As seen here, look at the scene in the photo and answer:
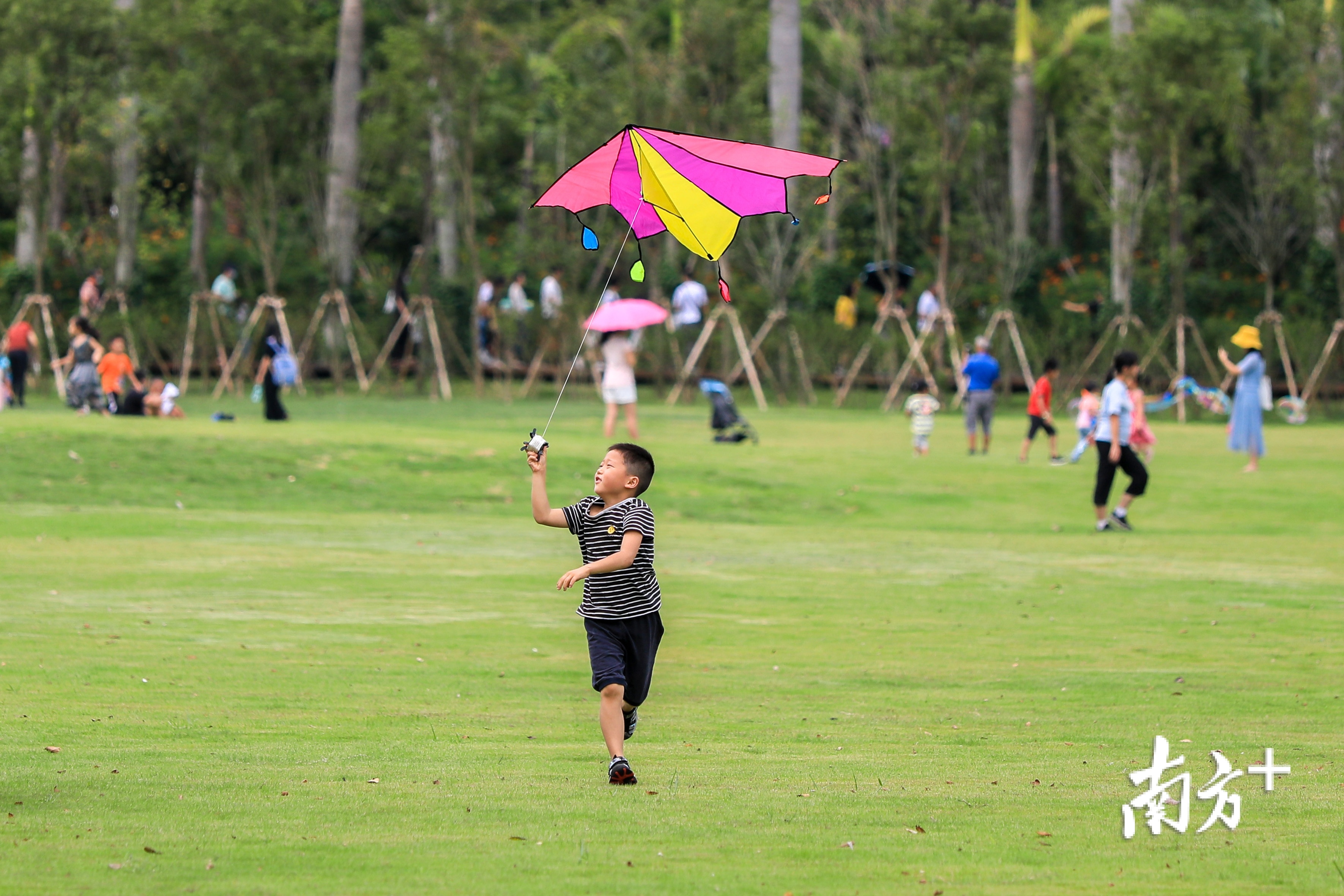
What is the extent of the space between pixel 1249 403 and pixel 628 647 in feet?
66.9

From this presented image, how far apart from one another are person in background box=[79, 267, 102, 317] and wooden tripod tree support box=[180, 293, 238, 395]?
1336mm

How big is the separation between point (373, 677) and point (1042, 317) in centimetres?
3445

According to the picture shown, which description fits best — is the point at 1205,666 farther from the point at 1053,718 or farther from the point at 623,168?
the point at 623,168

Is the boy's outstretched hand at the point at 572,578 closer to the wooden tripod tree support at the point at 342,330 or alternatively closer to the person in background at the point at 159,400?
the person in background at the point at 159,400

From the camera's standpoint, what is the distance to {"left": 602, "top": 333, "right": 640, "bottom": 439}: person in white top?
27.0m

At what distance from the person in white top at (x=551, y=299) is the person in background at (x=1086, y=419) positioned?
15071 millimetres

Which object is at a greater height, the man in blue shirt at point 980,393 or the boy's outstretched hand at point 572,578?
the man in blue shirt at point 980,393

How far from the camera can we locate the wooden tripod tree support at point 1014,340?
122 ft

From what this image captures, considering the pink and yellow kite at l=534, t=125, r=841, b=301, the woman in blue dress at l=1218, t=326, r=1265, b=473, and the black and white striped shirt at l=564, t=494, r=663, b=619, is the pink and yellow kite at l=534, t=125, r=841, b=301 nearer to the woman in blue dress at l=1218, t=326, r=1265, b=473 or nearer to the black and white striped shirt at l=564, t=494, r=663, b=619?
the black and white striped shirt at l=564, t=494, r=663, b=619

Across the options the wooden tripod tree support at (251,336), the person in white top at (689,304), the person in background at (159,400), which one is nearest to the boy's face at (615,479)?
the person in background at (159,400)

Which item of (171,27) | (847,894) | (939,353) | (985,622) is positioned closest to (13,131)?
(171,27)

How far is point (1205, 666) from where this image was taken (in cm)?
1161

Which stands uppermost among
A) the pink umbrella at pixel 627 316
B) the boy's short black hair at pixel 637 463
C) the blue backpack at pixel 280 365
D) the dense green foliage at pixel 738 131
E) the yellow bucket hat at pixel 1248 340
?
the dense green foliage at pixel 738 131

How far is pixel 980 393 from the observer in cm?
2781
